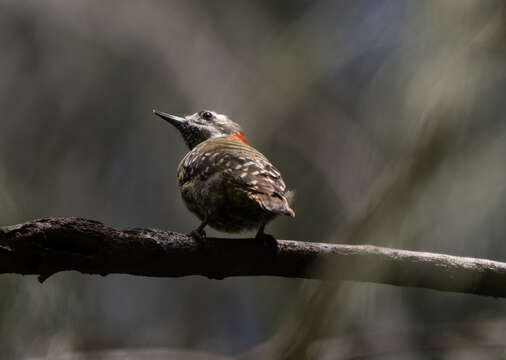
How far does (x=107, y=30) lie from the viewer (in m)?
3.66

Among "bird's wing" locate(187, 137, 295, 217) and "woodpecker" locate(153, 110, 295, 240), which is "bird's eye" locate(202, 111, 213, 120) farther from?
"bird's wing" locate(187, 137, 295, 217)

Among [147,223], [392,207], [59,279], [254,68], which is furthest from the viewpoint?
[147,223]

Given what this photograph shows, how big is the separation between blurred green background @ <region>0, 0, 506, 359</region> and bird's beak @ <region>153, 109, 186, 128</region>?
63mm

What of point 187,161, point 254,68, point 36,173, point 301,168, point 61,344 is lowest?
point 61,344

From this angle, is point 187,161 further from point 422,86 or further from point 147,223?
point 422,86

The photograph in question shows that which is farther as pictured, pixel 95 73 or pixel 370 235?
pixel 95 73

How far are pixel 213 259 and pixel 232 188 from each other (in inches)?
22.5

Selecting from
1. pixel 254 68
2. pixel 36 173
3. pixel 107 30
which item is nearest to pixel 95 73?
pixel 107 30

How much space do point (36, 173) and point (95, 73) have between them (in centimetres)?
85

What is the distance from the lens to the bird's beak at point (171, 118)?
3.69 metres

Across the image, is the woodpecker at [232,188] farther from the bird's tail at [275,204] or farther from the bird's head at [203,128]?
the bird's head at [203,128]

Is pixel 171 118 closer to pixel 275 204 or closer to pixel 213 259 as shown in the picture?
pixel 275 204

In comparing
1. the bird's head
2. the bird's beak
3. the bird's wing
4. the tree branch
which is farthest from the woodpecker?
the bird's head

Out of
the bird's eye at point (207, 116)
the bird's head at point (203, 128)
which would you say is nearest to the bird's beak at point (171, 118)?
the bird's head at point (203, 128)
